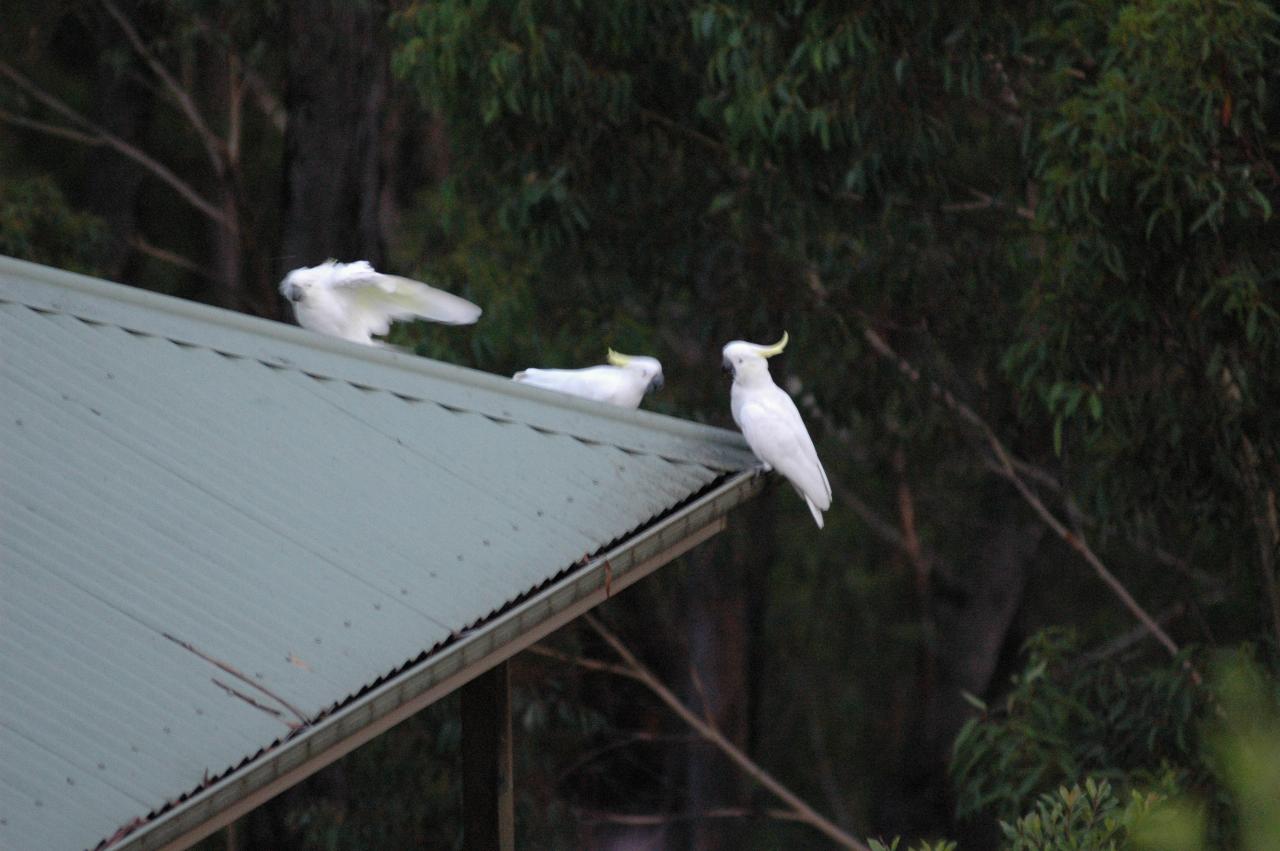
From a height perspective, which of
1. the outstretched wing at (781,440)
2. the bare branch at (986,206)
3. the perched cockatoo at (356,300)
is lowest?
the outstretched wing at (781,440)

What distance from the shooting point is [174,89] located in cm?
988

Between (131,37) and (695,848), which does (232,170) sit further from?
(695,848)

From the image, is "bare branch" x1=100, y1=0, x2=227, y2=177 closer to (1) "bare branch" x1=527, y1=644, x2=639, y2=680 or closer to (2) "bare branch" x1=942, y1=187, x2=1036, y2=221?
(1) "bare branch" x1=527, y1=644, x2=639, y2=680

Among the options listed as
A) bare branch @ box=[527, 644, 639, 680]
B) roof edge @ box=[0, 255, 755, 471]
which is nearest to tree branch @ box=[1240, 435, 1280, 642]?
roof edge @ box=[0, 255, 755, 471]

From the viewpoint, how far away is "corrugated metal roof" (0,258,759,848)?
2.76 meters

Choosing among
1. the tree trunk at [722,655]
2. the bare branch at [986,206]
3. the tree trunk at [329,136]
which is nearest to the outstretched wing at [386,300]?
the bare branch at [986,206]

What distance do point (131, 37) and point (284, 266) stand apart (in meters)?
2.44

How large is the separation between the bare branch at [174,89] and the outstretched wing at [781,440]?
6.54m

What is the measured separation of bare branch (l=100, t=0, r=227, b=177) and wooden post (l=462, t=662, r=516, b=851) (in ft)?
22.1

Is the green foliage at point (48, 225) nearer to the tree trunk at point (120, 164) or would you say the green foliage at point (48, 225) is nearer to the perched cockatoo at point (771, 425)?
the tree trunk at point (120, 164)

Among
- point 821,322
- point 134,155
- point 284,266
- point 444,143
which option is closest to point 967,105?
point 821,322

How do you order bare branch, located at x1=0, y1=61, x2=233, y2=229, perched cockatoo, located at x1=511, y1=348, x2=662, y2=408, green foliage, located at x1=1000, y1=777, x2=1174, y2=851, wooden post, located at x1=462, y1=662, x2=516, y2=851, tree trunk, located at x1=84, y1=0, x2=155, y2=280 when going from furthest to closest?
tree trunk, located at x1=84, y1=0, x2=155, y2=280
bare branch, located at x1=0, y1=61, x2=233, y2=229
perched cockatoo, located at x1=511, y1=348, x2=662, y2=408
wooden post, located at x1=462, y1=662, x2=516, y2=851
green foliage, located at x1=1000, y1=777, x2=1174, y2=851

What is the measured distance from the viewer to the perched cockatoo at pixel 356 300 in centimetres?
422

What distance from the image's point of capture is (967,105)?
6.64 meters
